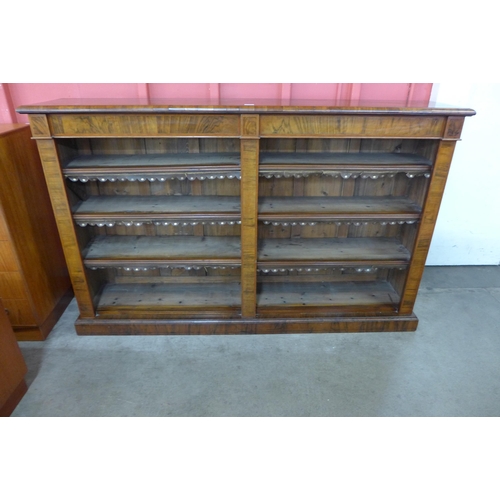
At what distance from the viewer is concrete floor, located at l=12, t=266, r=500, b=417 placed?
1.91 meters

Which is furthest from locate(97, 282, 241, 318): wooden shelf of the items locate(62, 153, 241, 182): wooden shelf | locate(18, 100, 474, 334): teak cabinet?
locate(62, 153, 241, 182): wooden shelf

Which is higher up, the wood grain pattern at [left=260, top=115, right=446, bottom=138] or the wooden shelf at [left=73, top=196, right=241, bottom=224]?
the wood grain pattern at [left=260, top=115, right=446, bottom=138]

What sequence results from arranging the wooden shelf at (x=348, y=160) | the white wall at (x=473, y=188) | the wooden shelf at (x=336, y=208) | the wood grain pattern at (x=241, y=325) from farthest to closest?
the white wall at (x=473, y=188) → the wood grain pattern at (x=241, y=325) → the wooden shelf at (x=336, y=208) → the wooden shelf at (x=348, y=160)

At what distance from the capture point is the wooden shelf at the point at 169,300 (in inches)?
94.4

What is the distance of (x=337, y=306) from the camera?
245 cm

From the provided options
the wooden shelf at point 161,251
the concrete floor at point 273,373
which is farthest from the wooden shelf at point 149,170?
the concrete floor at point 273,373

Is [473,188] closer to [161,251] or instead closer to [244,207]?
[244,207]

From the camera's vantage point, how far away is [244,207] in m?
2.06

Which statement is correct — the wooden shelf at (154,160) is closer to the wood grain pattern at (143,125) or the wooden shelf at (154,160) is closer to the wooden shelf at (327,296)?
the wood grain pattern at (143,125)

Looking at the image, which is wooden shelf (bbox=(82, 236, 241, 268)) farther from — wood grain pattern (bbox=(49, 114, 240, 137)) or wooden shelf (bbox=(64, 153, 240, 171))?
wood grain pattern (bbox=(49, 114, 240, 137))

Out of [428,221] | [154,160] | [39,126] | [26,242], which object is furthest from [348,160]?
[26,242]

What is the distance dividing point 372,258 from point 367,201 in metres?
0.36

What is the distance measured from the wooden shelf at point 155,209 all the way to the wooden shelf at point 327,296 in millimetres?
673

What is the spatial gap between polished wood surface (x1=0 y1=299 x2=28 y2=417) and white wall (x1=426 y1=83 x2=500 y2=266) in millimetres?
2960
